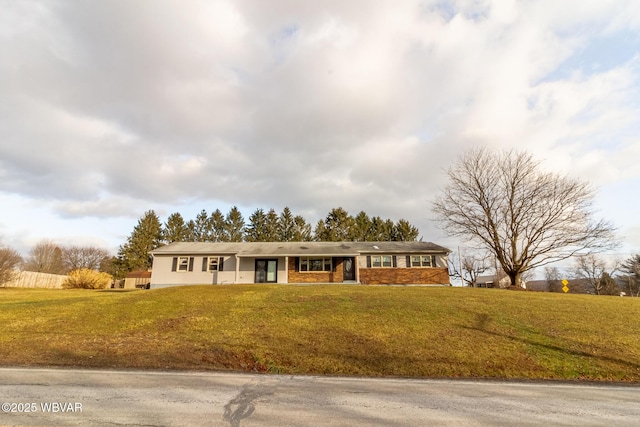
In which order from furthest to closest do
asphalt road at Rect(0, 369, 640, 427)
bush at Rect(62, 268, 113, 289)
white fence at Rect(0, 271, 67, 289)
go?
bush at Rect(62, 268, 113, 289)
white fence at Rect(0, 271, 67, 289)
asphalt road at Rect(0, 369, 640, 427)

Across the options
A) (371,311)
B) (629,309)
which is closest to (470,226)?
(629,309)

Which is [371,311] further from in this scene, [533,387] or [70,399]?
[70,399]

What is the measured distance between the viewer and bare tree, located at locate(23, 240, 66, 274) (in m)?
60.0

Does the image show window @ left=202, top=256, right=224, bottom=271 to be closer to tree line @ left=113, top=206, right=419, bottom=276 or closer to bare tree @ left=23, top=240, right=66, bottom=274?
tree line @ left=113, top=206, right=419, bottom=276

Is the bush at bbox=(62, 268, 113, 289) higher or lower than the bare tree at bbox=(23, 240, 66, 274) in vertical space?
lower

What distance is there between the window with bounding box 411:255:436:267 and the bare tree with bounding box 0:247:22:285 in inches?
1456

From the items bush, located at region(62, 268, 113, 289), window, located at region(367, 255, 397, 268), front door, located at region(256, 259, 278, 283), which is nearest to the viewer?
front door, located at region(256, 259, 278, 283)

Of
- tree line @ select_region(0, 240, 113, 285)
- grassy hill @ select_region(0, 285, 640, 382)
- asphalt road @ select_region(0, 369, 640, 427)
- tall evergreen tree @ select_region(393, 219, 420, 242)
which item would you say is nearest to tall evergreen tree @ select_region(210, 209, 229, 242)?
tree line @ select_region(0, 240, 113, 285)

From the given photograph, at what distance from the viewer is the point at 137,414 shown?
16.3ft

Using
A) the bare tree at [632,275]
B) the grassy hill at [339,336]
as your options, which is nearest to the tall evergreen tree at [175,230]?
the grassy hill at [339,336]

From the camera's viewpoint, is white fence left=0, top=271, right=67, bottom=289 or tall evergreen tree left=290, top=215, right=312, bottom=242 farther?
tall evergreen tree left=290, top=215, right=312, bottom=242

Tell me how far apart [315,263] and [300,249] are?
1890 mm

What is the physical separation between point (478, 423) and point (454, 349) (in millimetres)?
5510

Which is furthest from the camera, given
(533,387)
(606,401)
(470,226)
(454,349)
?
(470,226)
